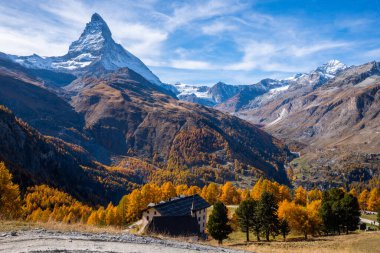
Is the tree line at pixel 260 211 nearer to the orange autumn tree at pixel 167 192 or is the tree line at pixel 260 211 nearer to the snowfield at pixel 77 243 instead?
the orange autumn tree at pixel 167 192

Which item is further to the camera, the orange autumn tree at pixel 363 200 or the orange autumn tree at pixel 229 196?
the orange autumn tree at pixel 363 200

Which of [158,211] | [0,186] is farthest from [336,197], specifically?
[0,186]

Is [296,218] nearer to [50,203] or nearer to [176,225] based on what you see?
[176,225]

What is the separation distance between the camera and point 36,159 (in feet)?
655

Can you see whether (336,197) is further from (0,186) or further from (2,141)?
(2,141)

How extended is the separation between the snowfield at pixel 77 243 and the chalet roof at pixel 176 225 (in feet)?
123

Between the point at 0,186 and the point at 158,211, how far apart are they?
3290 cm

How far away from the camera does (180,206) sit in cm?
8719

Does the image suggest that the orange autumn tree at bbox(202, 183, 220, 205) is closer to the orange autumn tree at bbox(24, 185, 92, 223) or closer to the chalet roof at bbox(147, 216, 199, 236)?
the orange autumn tree at bbox(24, 185, 92, 223)

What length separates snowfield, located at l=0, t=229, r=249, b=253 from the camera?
15.9 metres

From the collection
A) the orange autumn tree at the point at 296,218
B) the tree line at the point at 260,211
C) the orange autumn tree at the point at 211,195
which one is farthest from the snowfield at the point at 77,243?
the orange autumn tree at the point at 211,195

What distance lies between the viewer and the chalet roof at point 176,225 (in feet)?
190

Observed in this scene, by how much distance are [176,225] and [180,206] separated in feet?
86.1

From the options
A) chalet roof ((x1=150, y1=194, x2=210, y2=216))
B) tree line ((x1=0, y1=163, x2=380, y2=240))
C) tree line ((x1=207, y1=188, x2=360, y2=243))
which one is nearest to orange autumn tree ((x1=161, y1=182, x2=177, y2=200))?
tree line ((x1=0, y1=163, x2=380, y2=240))
